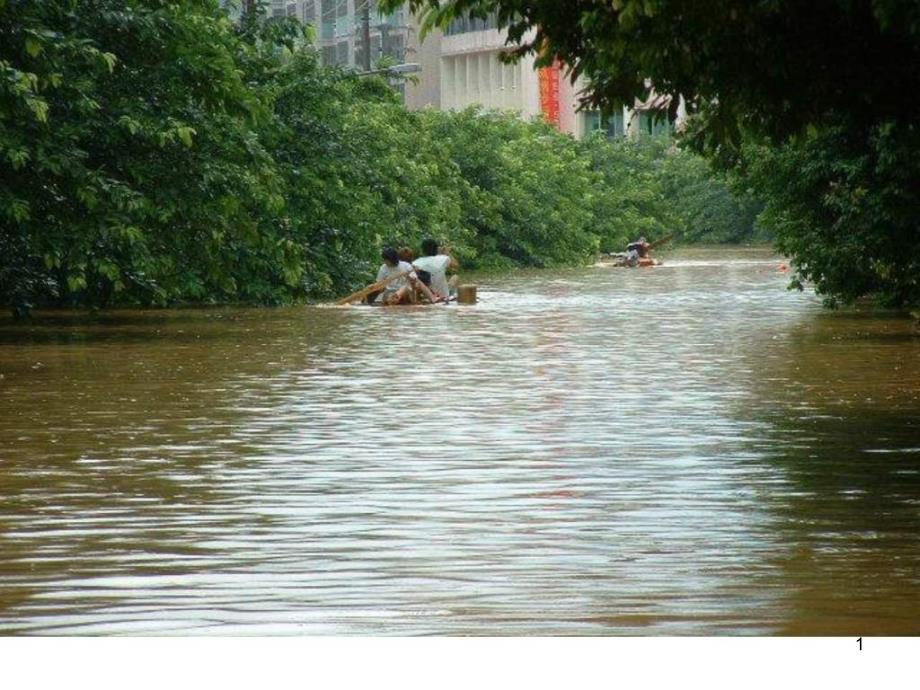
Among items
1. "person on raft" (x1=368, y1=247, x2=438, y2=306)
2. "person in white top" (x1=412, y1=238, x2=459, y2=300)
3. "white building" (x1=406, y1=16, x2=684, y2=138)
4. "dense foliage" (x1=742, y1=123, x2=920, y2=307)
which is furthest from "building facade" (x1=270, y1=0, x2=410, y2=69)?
"dense foliage" (x1=742, y1=123, x2=920, y2=307)

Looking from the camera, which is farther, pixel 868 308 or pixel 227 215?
pixel 868 308

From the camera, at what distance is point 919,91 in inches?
637

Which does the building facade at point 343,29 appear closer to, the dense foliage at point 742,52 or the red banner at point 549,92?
the red banner at point 549,92

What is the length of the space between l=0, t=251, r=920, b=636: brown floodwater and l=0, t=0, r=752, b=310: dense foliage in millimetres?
2386

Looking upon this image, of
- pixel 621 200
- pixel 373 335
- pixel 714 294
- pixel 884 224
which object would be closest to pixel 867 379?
pixel 884 224

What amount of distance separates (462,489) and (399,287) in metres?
27.8

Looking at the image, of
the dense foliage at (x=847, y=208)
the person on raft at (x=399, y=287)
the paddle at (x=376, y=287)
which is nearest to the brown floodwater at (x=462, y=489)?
the dense foliage at (x=847, y=208)

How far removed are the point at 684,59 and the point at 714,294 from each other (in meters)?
32.0

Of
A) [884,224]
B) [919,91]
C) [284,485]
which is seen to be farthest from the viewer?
[884,224]

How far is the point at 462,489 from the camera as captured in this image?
13.5 meters

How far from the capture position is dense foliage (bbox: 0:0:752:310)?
2956cm

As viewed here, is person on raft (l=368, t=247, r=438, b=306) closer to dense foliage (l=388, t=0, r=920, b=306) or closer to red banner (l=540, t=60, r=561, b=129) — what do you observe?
dense foliage (l=388, t=0, r=920, b=306)
